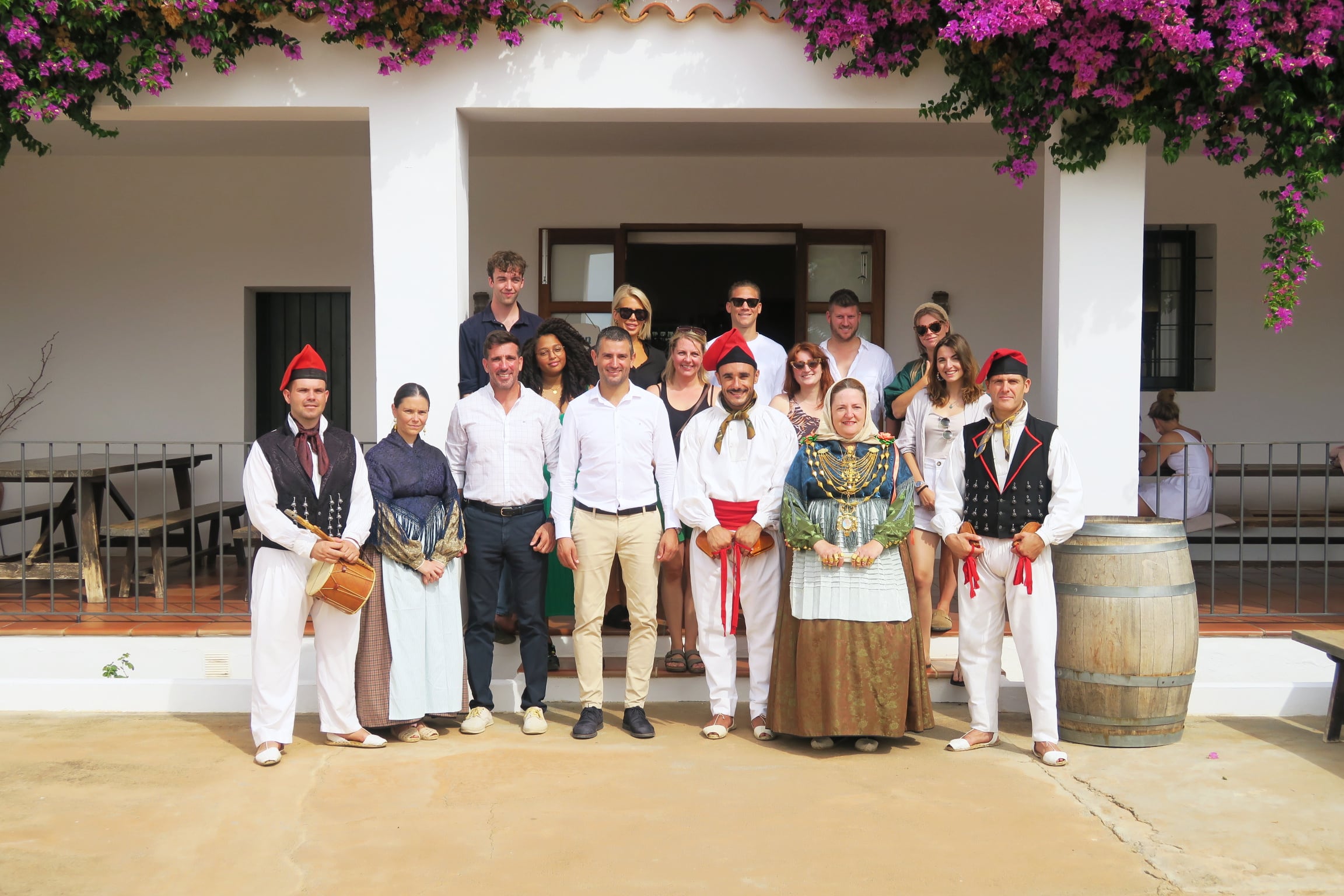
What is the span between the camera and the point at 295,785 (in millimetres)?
4426

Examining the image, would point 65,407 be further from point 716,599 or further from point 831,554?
point 831,554

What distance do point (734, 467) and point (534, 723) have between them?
1.42m

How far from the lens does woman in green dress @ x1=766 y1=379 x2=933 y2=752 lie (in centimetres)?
472

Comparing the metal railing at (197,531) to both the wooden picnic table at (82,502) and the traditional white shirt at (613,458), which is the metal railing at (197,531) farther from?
the traditional white shirt at (613,458)

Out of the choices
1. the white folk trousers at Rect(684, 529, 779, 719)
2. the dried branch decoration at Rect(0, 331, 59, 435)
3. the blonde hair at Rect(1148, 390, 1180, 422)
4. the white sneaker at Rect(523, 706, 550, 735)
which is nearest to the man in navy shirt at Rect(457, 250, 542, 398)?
the white folk trousers at Rect(684, 529, 779, 719)

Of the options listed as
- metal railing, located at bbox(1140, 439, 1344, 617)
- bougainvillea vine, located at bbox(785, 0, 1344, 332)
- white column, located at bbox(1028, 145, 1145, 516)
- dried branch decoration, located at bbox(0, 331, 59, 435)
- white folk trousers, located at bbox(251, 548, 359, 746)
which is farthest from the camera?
dried branch decoration, located at bbox(0, 331, 59, 435)

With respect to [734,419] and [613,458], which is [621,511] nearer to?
[613,458]

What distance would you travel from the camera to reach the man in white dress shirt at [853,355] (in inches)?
231

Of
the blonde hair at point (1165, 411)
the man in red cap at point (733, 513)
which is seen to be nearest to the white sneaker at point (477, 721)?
the man in red cap at point (733, 513)

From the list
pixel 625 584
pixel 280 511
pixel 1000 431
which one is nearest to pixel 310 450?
pixel 280 511

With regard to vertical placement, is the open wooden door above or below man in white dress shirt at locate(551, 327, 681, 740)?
above

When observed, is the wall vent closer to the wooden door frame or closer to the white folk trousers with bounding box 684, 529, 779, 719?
the white folk trousers with bounding box 684, 529, 779, 719

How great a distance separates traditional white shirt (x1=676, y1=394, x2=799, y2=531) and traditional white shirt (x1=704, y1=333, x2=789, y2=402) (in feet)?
2.27

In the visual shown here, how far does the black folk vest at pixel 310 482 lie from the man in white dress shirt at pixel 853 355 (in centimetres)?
241
